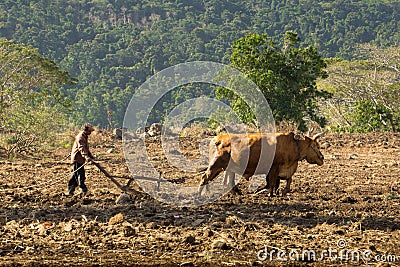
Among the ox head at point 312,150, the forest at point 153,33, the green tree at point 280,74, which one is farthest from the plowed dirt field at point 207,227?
the forest at point 153,33

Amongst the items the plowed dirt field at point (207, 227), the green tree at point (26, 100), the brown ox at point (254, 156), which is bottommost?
the plowed dirt field at point (207, 227)

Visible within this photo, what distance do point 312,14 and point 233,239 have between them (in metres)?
97.8

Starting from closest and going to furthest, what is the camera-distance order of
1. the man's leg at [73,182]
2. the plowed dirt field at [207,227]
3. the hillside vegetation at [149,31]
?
the plowed dirt field at [207,227]
the man's leg at [73,182]
the hillside vegetation at [149,31]

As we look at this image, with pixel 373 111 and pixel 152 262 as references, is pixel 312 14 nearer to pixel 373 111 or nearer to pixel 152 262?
pixel 373 111

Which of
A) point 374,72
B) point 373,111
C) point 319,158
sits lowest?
point 319,158

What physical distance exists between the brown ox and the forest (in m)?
31.4

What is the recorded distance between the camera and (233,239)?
9156 mm

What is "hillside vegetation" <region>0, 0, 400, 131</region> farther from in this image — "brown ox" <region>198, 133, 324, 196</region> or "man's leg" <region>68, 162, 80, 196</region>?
"brown ox" <region>198, 133, 324, 196</region>

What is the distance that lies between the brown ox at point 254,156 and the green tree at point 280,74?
Result: 14.2 metres

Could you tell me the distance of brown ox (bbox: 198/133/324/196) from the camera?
39.3 feet

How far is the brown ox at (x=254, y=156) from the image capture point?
12.0 meters

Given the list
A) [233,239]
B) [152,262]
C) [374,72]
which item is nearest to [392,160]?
[233,239]

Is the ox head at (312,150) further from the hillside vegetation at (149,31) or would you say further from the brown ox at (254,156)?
the hillside vegetation at (149,31)

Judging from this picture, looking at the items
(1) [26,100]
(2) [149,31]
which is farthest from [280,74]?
(2) [149,31]
